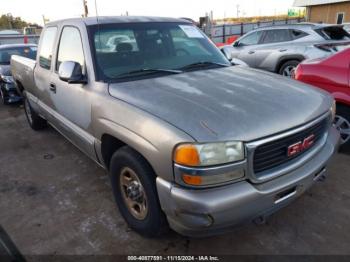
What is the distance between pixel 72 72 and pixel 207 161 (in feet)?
5.37

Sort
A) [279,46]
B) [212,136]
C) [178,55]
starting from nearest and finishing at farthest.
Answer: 1. [212,136]
2. [178,55]
3. [279,46]

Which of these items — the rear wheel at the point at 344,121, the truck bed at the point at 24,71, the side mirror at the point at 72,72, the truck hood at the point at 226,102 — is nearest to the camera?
the truck hood at the point at 226,102

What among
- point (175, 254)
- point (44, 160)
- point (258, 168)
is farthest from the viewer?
point (44, 160)

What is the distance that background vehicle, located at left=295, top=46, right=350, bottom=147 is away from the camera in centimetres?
388

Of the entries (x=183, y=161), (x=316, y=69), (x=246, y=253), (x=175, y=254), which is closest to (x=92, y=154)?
(x=175, y=254)

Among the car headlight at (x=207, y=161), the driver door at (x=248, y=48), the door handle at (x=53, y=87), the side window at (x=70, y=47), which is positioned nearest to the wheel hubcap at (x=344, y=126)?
the car headlight at (x=207, y=161)

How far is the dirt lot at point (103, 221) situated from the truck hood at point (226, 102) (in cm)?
104

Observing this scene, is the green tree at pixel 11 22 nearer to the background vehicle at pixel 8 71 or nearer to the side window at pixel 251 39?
the background vehicle at pixel 8 71

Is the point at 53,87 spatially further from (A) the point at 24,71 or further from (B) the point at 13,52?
(B) the point at 13,52

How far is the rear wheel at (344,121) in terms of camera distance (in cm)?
397

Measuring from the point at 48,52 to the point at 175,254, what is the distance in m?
3.02

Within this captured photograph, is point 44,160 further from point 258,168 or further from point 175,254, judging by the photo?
point 258,168

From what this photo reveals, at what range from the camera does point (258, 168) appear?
2.19 metres

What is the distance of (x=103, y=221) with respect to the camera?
3.07 m
